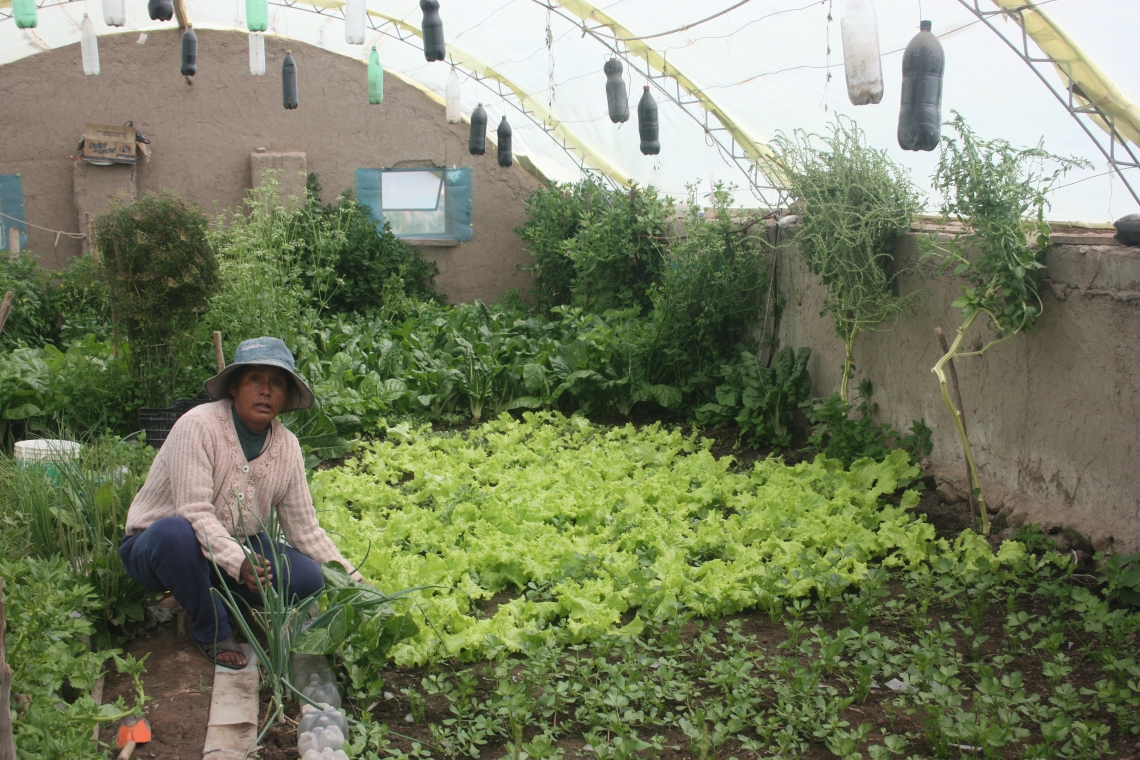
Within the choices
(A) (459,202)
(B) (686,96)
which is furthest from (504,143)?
(B) (686,96)

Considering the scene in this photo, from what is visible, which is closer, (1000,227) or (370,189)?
(1000,227)

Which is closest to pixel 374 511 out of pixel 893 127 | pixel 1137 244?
pixel 1137 244

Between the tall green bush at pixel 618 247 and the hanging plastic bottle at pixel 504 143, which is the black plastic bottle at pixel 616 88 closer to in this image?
the tall green bush at pixel 618 247

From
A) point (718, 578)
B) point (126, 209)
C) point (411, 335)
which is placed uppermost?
point (126, 209)

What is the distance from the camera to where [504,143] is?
9.71m

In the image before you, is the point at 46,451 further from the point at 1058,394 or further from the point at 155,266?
the point at 1058,394

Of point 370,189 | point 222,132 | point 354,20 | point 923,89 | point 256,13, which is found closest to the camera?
point 923,89

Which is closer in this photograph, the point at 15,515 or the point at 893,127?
the point at 15,515

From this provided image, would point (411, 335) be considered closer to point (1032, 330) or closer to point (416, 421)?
point (416, 421)

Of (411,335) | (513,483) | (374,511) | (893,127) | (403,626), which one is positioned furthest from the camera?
(411,335)

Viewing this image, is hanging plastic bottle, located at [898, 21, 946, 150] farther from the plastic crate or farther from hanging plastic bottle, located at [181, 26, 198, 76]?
hanging plastic bottle, located at [181, 26, 198, 76]

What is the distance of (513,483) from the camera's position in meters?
5.29

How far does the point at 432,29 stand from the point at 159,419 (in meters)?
3.34

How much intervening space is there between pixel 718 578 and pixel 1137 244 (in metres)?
2.32
